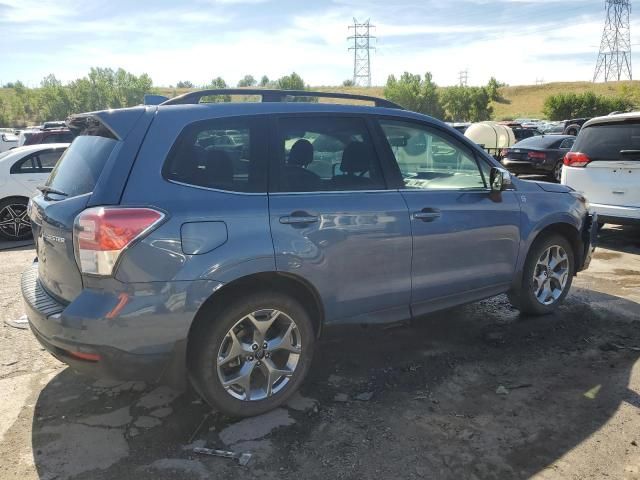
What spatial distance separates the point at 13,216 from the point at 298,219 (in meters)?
7.18

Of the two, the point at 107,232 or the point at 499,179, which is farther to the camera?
the point at 499,179

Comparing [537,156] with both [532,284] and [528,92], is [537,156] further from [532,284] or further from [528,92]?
[528,92]

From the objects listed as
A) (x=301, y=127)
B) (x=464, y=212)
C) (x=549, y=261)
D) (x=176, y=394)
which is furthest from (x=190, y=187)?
(x=549, y=261)

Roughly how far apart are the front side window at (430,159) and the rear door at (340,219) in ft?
0.73

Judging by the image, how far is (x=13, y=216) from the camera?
28.1ft

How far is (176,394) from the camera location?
354cm

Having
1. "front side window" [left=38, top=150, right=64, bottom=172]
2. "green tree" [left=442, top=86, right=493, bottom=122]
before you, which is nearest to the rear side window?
"front side window" [left=38, top=150, right=64, bottom=172]

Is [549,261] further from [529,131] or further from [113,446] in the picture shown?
[529,131]

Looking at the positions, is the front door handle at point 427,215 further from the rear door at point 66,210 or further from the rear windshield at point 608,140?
the rear windshield at point 608,140

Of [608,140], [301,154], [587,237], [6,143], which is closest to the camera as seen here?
[301,154]

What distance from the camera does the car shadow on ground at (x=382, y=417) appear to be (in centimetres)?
279

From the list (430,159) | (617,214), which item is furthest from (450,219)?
(617,214)

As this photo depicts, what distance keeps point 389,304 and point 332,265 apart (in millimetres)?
615

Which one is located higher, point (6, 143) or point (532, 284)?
point (6, 143)
